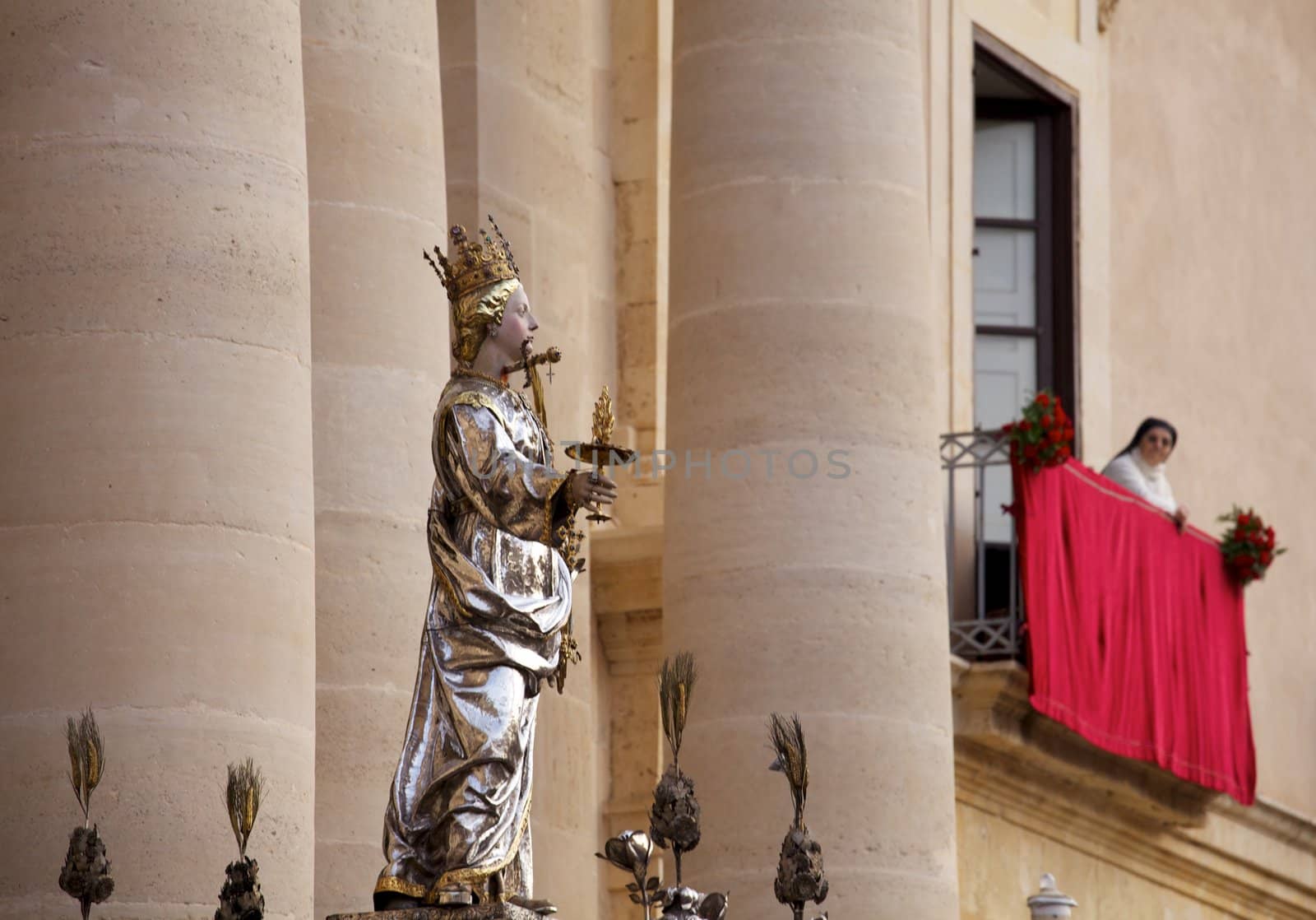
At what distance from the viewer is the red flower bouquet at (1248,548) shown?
2200 cm

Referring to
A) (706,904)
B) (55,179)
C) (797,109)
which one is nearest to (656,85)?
(797,109)

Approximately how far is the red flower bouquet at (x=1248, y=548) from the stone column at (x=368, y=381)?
10.2 metres

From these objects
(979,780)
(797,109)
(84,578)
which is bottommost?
(979,780)

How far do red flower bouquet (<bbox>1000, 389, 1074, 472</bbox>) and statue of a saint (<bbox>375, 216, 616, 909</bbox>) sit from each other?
10.2 m

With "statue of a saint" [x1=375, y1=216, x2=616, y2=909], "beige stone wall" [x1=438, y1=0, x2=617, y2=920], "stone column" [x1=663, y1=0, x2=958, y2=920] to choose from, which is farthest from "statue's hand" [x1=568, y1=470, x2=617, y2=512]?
"beige stone wall" [x1=438, y1=0, x2=617, y2=920]

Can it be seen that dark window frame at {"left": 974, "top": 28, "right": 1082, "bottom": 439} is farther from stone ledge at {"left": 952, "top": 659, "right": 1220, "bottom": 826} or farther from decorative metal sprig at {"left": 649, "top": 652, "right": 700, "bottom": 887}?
decorative metal sprig at {"left": 649, "top": 652, "right": 700, "bottom": 887}

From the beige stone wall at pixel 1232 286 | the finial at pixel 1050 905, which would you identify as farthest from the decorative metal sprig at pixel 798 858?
the beige stone wall at pixel 1232 286

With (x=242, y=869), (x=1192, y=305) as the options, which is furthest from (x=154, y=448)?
(x=1192, y=305)

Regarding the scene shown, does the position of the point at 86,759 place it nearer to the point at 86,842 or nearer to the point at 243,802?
the point at 86,842

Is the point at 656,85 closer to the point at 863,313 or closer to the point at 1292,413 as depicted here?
the point at 863,313

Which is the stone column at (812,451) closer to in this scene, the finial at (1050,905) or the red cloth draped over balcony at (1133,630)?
the finial at (1050,905)

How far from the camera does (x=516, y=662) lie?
9.47 meters

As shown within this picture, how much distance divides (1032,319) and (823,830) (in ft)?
31.3

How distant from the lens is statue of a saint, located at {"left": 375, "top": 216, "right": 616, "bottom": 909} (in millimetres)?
9281
